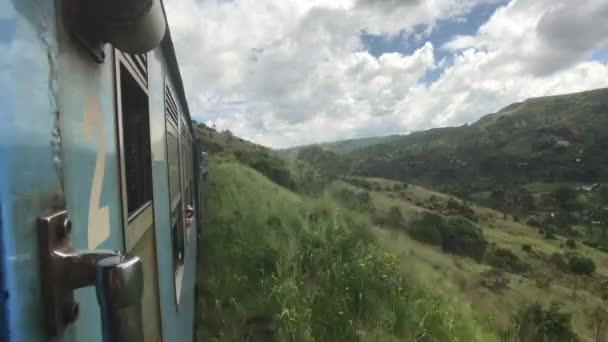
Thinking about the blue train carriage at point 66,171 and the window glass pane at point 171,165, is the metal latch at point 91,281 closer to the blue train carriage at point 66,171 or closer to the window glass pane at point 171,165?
the blue train carriage at point 66,171

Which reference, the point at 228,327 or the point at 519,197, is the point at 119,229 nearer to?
the point at 228,327

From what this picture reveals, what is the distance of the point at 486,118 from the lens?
177375 millimetres

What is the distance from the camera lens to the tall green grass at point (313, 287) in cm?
478

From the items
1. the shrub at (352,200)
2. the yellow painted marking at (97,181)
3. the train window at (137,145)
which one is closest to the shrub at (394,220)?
the shrub at (352,200)

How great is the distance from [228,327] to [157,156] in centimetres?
368

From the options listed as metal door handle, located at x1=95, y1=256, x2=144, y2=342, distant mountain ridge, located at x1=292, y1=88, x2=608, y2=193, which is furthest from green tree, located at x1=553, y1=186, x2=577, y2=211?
metal door handle, located at x1=95, y1=256, x2=144, y2=342

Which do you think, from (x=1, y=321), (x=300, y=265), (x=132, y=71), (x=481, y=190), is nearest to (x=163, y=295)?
(x=132, y=71)

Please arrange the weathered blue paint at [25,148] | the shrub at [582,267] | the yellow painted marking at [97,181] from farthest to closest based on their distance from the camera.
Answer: the shrub at [582,267] → the yellow painted marking at [97,181] → the weathered blue paint at [25,148]

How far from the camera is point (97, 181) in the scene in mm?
949

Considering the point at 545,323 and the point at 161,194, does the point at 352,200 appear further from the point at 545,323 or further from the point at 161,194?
the point at 161,194

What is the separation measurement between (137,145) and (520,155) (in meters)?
130

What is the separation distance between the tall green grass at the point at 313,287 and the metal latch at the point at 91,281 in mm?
4082

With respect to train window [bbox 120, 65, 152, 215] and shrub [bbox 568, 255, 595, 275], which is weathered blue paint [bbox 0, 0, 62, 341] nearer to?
train window [bbox 120, 65, 152, 215]

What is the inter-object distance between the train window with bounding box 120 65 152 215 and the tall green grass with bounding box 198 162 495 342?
312 centimetres
